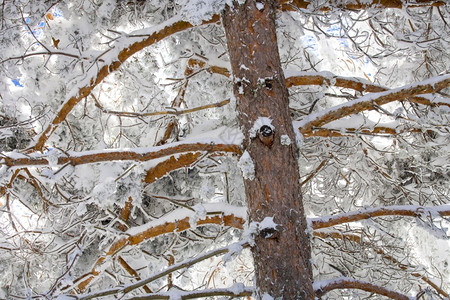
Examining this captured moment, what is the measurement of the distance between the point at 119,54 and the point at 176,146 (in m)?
1.22

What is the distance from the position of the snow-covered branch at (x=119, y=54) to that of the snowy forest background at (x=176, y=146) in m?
0.01

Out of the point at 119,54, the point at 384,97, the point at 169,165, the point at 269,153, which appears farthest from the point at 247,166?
the point at 119,54

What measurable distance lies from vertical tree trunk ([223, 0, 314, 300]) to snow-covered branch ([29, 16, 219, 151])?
49cm

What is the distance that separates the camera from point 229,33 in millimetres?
3051

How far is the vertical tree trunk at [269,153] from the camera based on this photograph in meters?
2.45

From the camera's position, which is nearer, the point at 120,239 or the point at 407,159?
the point at 120,239

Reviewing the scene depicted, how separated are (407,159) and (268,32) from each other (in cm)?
406

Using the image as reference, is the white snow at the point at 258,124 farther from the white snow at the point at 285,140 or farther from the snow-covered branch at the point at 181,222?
the snow-covered branch at the point at 181,222

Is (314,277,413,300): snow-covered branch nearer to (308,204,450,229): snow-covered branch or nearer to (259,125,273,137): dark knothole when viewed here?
(308,204,450,229): snow-covered branch

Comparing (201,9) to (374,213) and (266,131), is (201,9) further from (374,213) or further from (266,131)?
(374,213)

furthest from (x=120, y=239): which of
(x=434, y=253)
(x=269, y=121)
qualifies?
(x=434, y=253)

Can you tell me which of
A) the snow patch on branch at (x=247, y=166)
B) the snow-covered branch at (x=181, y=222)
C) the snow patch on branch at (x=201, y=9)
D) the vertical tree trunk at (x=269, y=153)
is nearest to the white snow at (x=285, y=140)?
the vertical tree trunk at (x=269, y=153)

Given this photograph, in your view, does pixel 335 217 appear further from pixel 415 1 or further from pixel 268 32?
pixel 415 1

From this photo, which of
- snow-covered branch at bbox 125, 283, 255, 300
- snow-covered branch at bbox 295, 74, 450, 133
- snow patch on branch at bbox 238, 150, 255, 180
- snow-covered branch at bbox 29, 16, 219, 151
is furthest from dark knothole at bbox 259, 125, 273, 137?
snow-covered branch at bbox 29, 16, 219, 151
